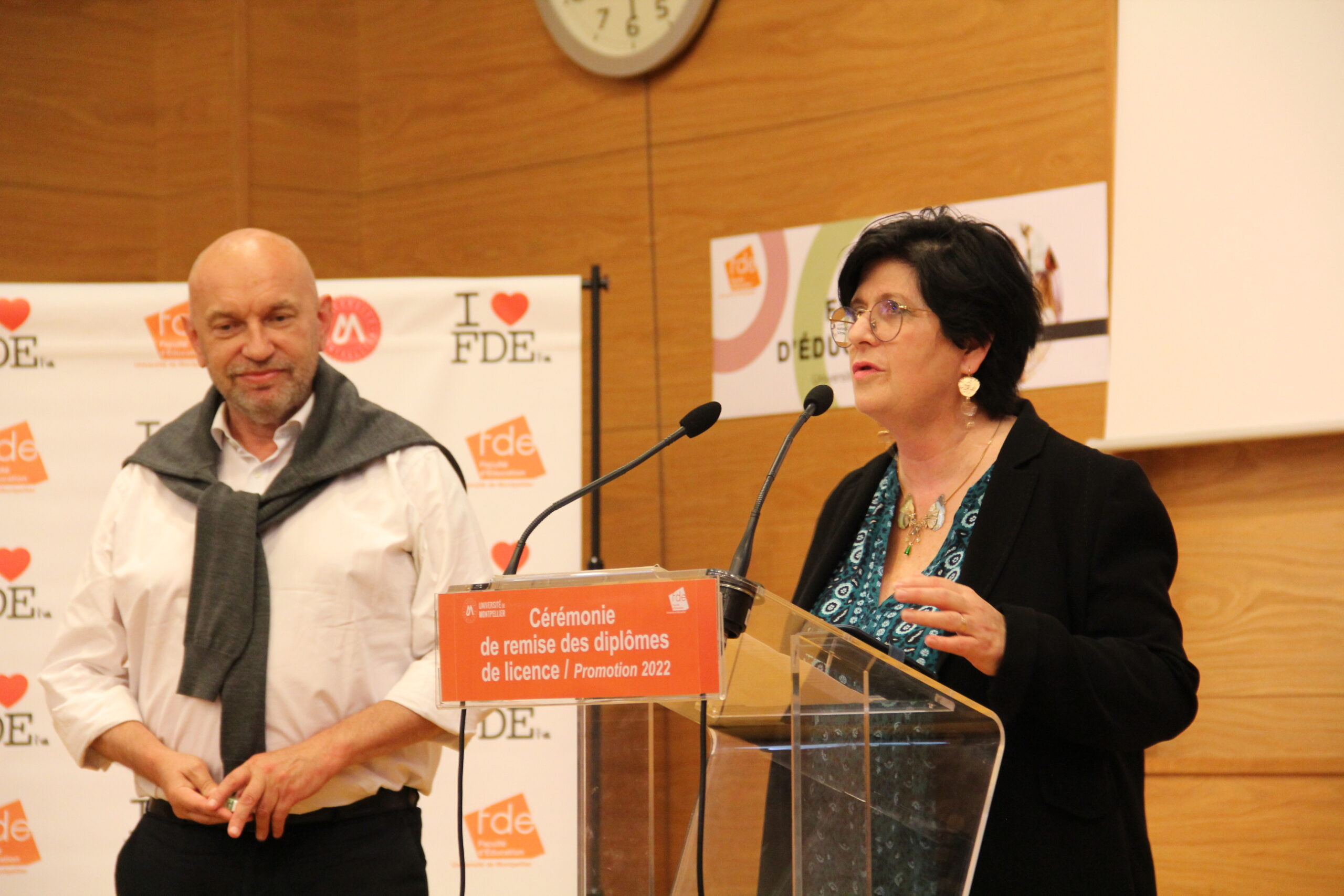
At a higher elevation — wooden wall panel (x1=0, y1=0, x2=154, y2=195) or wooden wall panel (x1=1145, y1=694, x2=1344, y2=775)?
wooden wall panel (x1=0, y1=0, x2=154, y2=195)

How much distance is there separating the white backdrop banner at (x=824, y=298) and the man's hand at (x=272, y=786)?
209 cm

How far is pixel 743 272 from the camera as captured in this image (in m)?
4.04

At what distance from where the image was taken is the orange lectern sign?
48.4 inches

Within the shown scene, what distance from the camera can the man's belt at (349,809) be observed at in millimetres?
2010

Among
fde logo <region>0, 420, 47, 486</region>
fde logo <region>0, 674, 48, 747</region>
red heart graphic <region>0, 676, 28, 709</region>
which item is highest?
fde logo <region>0, 420, 47, 486</region>

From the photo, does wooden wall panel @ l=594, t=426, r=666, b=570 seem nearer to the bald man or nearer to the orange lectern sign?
the bald man

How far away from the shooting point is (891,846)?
1.32 meters

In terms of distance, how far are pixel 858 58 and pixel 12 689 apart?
292 centimetres

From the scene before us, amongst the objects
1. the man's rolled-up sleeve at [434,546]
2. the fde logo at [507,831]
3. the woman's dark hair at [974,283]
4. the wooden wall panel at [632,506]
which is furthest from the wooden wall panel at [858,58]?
the man's rolled-up sleeve at [434,546]

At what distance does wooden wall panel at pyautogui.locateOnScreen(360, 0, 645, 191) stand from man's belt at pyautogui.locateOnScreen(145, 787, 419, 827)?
261 centimetres

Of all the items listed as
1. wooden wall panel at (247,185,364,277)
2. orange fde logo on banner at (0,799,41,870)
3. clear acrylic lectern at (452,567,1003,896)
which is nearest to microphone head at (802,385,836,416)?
clear acrylic lectern at (452,567,1003,896)

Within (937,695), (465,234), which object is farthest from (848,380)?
(937,695)

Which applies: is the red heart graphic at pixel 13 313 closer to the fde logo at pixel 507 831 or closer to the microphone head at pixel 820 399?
the fde logo at pixel 507 831

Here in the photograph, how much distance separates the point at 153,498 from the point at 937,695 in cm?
147
